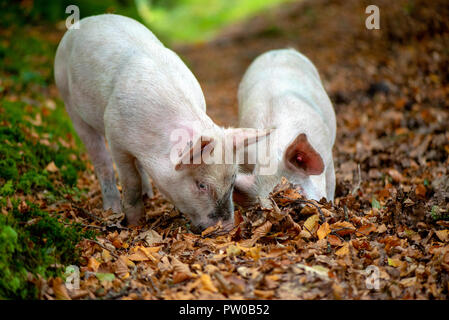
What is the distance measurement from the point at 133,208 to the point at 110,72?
4.35 ft

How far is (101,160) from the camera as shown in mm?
5594

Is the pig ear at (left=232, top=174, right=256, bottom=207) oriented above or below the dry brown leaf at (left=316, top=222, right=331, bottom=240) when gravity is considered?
above

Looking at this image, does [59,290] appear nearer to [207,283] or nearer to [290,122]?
[207,283]

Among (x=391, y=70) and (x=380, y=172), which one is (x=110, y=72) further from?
(x=391, y=70)

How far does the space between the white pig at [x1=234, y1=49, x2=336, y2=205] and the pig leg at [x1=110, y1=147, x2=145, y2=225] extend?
97 centimetres

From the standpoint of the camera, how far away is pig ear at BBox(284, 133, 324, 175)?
443 centimetres

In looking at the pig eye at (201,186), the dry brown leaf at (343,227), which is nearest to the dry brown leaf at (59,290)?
the pig eye at (201,186)

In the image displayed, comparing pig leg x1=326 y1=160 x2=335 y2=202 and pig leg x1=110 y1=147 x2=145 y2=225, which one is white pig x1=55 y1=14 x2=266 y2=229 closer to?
pig leg x1=110 y1=147 x2=145 y2=225

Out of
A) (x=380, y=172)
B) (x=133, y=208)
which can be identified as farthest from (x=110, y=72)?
(x=380, y=172)

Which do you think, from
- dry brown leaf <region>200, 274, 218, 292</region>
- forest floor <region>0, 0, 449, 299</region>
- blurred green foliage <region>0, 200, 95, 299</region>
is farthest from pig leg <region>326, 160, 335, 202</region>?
blurred green foliage <region>0, 200, 95, 299</region>

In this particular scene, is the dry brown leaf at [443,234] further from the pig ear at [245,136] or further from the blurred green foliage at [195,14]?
the blurred green foliage at [195,14]

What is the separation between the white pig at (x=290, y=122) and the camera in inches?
178

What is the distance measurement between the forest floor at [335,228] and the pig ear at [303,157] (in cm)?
36

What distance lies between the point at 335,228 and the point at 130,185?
1.99m
